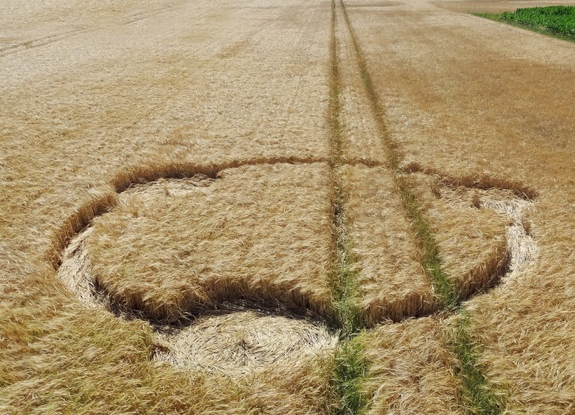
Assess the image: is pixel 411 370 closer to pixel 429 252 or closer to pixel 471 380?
pixel 471 380

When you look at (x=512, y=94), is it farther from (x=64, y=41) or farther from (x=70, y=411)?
(x=64, y=41)

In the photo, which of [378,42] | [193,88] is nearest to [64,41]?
[193,88]

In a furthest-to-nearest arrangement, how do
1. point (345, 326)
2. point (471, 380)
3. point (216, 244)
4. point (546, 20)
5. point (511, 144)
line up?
point (546, 20), point (511, 144), point (216, 244), point (345, 326), point (471, 380)

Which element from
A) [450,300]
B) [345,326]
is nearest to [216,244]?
[345,326]

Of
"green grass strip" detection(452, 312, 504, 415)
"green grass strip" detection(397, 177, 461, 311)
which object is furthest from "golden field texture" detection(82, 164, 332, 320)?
"green grass strip" detection(452, 312, 504, 415)

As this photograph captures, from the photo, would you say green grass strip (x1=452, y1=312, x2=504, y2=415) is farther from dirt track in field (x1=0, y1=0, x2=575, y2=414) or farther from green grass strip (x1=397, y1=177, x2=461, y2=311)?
green grass strip (x1=397, y1=177, x2=461, y2=311)
